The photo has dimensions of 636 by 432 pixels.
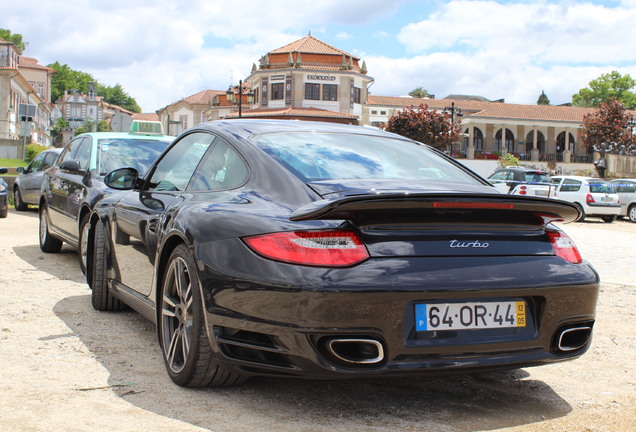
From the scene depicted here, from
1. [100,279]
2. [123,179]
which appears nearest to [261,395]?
[123,179]

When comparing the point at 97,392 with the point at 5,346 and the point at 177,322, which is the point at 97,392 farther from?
the point at 5,346

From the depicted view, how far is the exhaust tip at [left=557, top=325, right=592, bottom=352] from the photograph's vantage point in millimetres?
3510

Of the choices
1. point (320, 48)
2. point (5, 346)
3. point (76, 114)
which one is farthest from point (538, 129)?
point (76, 114)

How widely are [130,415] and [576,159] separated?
8466 cm

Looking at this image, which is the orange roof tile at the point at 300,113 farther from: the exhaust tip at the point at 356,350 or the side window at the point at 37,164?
the exhaust tip at the point at 356,350

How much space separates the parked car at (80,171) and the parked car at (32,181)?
770 cm

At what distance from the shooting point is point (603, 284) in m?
8.38

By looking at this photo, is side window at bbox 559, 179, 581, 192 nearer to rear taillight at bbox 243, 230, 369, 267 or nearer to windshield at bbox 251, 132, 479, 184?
windshield at bbox 251, 132, 479, 184

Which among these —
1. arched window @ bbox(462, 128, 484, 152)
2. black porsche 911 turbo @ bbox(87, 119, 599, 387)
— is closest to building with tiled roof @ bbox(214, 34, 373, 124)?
arched window @ bbox(462, 128, 484, 152)

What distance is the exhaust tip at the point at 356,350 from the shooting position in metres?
3.12

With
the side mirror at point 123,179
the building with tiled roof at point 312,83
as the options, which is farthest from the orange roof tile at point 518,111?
the side mirror at point 123,179

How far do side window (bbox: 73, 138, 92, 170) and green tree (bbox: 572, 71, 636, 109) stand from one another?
372 ft

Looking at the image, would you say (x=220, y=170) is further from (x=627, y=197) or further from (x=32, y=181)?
(x=627, y=197)

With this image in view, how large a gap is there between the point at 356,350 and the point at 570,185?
24.9 m
